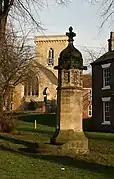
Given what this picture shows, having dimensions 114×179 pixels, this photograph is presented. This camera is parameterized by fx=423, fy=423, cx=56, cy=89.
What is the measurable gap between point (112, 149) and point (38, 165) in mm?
7132

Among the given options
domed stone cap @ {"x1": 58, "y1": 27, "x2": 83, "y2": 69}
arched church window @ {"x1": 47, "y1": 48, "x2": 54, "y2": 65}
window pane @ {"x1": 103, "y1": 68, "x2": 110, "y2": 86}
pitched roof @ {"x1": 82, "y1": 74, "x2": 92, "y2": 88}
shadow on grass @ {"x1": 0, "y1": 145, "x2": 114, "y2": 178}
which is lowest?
shadow on grass @ {"x1": 0, "y1": 145, "x2": 114, "y2": 178}

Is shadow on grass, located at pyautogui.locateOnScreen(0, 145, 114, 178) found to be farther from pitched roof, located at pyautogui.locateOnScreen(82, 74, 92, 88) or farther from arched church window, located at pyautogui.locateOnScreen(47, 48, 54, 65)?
arched church window, located at pyautogui.locateOnScreen(47, 48, 54, 65)

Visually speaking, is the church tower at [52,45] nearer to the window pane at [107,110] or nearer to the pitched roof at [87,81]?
the pitched roof at [87,81]

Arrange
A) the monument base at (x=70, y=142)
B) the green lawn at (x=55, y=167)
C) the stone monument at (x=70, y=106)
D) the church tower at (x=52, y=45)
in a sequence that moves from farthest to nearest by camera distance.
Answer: the church tower at (x=52, y=45) → the stone monument at (x=70, y=106) → the monument base at (x=70, y=142) → the green lawn at (x=55, y=167)

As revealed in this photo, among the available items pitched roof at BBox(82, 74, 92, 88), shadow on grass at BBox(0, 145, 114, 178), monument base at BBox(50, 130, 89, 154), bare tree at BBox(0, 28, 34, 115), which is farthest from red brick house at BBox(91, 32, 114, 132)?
pitched roof at BBox(82, 74, 92, 88)

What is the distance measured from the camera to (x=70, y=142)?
1566cm

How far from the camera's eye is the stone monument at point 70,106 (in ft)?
52.1

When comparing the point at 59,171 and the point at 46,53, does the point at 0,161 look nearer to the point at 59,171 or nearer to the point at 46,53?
the point at 59,171

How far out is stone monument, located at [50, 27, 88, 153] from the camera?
15.9 metres

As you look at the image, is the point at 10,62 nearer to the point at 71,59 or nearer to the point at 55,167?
the point at 71,59

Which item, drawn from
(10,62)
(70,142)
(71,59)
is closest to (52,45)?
(10,62)

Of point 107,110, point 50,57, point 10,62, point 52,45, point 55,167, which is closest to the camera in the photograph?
point 55,167

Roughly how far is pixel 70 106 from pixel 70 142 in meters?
1.42

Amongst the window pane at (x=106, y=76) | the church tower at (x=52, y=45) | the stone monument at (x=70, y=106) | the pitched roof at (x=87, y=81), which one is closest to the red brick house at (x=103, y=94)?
the window pane at (x=106, y=76)
